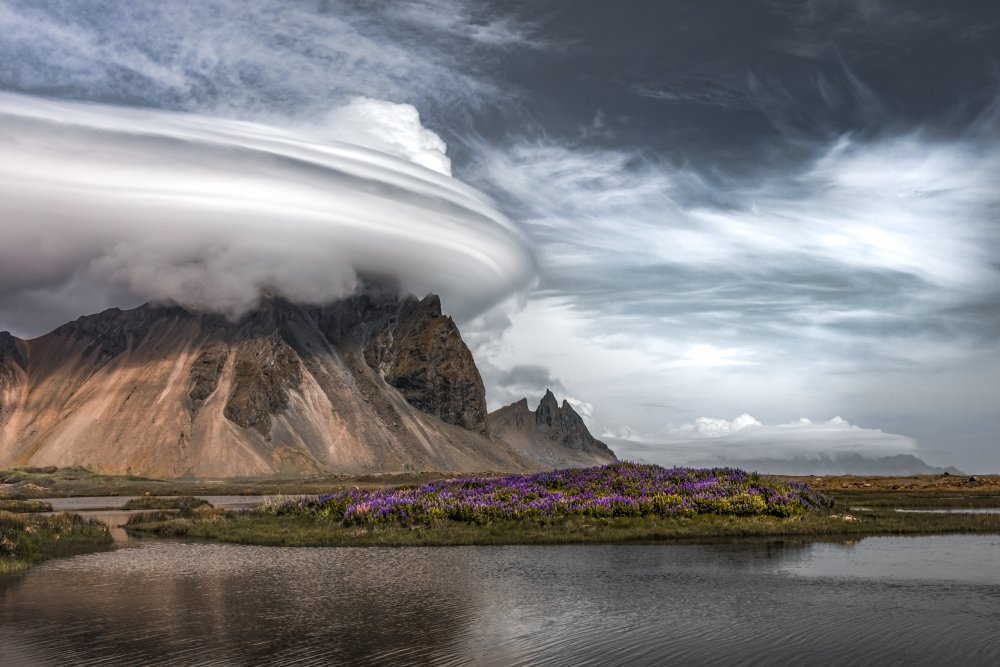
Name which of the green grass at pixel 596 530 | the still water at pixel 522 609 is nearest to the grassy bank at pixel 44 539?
the still water at pixel 522 609

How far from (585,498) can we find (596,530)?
6361mm

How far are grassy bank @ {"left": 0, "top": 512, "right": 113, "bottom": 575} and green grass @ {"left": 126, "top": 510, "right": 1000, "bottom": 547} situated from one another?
18.9ft

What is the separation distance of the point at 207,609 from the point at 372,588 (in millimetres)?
5756

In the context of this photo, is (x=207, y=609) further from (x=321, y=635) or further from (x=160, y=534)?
(x=160, y=534)

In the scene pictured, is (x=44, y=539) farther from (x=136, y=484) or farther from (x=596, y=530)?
(x=136, y=484)

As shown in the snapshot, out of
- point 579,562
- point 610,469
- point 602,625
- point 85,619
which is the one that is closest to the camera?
point 602,625

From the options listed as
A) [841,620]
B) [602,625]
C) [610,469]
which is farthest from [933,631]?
[610,469]

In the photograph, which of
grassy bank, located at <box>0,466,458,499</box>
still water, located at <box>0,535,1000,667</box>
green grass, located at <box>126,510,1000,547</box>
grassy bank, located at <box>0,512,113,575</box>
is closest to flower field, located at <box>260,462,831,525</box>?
green grass, located at <box>126,510,1000,547</box>

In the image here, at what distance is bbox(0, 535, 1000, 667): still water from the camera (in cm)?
1895

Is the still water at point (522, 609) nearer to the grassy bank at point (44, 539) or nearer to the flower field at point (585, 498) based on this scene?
the grassy bank at point (44, 539)

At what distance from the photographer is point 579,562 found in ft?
112

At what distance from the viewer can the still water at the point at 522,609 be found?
18953 millimetres

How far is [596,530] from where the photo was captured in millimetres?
44125

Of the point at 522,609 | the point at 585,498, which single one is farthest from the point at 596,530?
the point at 522,609
